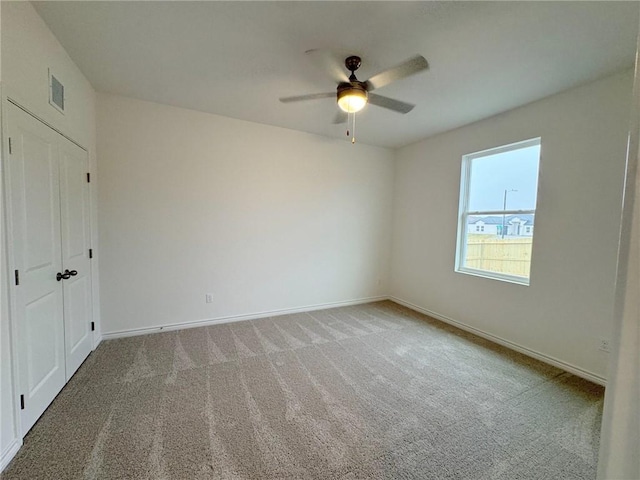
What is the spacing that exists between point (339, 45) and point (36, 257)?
2.62 m

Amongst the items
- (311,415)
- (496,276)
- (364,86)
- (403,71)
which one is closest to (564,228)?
(496,276)

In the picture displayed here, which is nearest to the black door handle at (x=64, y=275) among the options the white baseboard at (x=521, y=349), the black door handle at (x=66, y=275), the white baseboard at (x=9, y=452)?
the black door handle at (x=66, y=275)

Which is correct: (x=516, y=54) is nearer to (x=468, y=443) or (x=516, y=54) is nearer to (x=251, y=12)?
(x=251, y=12)

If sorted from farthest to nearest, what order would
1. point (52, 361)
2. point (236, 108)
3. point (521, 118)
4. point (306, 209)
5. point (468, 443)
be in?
point (306, 209), point (236, 108), point (521, 118), point (52, 361), point (468, 443)

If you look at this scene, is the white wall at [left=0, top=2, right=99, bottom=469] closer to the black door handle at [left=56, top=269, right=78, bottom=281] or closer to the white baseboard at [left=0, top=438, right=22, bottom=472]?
the white baseboard at [left=0, top=438, right=22, bottom=472]

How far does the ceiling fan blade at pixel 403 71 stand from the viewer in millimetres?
1671

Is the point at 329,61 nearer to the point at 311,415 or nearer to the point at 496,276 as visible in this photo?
the point at 311,415

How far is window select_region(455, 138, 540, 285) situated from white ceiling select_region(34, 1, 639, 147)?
650 millimetres

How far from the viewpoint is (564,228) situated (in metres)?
2.61

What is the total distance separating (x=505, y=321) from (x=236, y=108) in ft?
13.1

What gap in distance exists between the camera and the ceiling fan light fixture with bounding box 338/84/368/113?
2059 mm

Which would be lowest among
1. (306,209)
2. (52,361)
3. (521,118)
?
(52,361)

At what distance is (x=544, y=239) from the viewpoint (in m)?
2.76

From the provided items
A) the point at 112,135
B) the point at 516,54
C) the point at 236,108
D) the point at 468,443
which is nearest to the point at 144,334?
the point at 112,135
